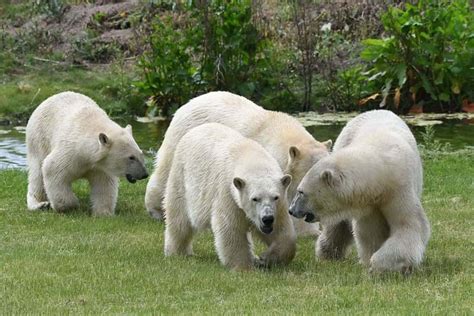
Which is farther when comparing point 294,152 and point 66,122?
point 66,122

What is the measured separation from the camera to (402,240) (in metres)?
8.44

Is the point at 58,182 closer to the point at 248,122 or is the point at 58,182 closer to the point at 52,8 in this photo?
the point at 248,122

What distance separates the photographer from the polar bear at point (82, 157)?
12.1 metres

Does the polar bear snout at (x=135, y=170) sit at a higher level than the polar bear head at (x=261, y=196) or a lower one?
lower

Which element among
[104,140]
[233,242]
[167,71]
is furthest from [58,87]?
[233,242]

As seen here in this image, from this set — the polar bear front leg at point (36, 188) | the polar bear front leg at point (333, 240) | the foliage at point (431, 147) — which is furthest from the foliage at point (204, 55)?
the polar bear front leg at point (333, 240)

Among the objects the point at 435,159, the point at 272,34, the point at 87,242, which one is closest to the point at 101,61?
the point at 272,34

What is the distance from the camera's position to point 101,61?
2525 centimetres

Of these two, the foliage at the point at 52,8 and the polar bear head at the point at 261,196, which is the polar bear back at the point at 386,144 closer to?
the polar bear head at the point at 261,196

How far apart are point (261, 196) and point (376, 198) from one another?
0.92m

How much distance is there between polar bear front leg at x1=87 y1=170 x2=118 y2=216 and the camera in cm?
1234

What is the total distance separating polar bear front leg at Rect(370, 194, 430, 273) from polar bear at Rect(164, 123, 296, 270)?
2.95ft

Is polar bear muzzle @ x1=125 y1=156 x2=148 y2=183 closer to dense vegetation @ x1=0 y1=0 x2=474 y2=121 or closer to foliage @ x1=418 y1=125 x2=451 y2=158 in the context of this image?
foliage @ x1=418 y1=125 x2=451 y2=158

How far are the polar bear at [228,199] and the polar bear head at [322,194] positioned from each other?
0.68 feet
